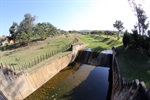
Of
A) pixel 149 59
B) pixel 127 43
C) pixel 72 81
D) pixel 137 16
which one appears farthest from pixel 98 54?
pixel 137 16

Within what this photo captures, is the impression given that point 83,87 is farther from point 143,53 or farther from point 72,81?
point 143,53

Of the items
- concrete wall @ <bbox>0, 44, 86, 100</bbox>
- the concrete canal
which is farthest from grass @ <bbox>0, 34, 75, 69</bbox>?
the concrete canal

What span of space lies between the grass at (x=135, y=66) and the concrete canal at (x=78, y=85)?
3294 millimetres

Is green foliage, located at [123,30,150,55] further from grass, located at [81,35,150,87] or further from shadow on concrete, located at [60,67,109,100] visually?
shadow on concrete, located at [60,67,109,100]

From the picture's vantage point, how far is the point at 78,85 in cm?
1588

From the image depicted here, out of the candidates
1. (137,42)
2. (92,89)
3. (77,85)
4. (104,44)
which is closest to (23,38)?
(104,44)

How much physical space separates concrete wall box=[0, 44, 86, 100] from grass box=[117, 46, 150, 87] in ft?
28.9

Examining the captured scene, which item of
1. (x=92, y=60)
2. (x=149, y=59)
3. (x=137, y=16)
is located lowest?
(x=92, y=60)

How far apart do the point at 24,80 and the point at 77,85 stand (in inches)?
219

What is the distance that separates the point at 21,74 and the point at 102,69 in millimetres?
10964

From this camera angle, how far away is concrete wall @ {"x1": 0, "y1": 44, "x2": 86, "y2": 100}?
41.8ft

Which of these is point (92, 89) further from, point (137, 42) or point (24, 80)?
point (137, 42)

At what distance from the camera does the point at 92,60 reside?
22672 millimetres

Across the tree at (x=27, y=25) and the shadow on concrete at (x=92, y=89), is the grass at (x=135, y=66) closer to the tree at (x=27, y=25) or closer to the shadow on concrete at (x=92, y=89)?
the shadow on concrete at (x=92, y=89)
